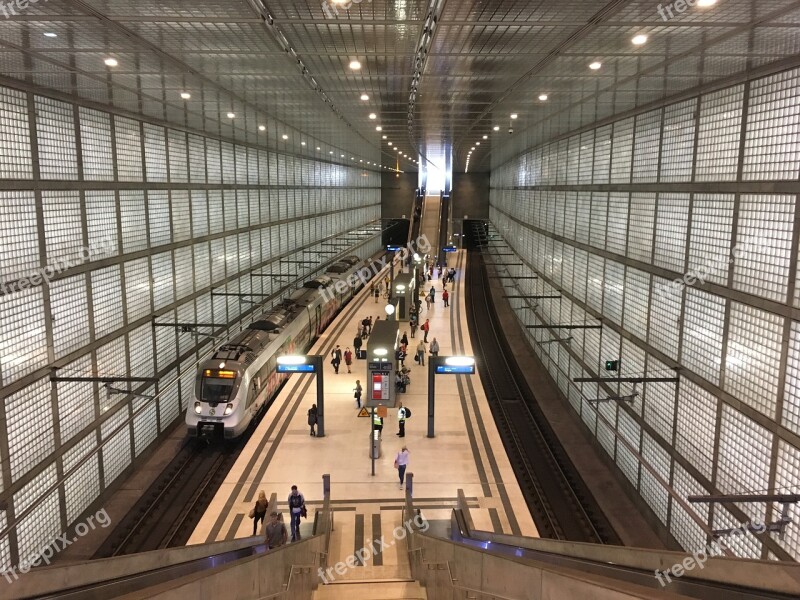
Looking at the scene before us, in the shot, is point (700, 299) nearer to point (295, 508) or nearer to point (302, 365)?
point (295, 508)

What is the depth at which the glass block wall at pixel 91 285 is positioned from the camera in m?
10.2

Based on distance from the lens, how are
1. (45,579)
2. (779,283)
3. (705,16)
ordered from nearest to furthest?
(45,579) < (705,16) < (779,283)

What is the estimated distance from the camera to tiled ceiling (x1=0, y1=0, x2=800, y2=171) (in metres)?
7.09

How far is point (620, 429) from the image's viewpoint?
48.3ft

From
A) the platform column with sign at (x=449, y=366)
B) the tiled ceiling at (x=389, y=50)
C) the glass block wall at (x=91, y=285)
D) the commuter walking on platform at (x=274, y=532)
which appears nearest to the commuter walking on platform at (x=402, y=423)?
the platform column with sign at (x=449, y=366)

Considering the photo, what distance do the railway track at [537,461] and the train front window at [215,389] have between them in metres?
7.43

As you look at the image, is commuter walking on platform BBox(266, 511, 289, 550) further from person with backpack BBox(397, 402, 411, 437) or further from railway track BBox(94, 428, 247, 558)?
person with backpack BBox(397, 402, 411, 437)

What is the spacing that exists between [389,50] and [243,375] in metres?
9.47

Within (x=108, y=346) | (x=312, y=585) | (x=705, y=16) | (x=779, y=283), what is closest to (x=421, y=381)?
(x=108, y=346)

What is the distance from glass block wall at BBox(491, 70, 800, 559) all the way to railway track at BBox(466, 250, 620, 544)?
1155 mm

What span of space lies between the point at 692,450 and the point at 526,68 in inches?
287

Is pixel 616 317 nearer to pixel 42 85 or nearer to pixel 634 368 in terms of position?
pixel 634 368

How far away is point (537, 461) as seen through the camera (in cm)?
1608

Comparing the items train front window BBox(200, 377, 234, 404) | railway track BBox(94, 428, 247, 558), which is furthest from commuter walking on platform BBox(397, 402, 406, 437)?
train front window BBox(200, 377, 234, 404)
